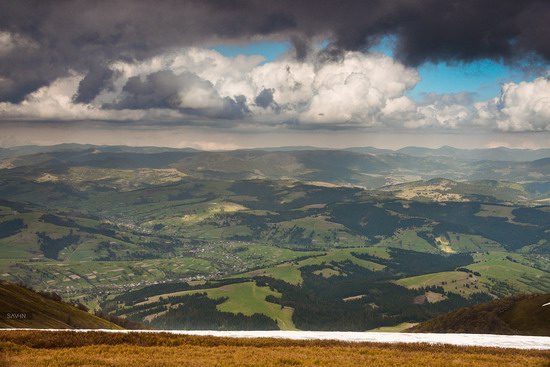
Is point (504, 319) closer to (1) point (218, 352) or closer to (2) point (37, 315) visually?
(1) point (218, 352)

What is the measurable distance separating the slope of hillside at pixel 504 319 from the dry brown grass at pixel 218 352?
6249 cm

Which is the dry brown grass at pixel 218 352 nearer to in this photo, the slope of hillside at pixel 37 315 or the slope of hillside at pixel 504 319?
the slope of hillside at pixel 37 315

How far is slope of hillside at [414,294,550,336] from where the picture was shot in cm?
10856

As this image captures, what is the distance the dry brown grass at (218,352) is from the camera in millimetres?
41781

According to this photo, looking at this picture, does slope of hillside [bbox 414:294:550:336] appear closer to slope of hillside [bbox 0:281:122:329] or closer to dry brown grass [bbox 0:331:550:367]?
dry brown grass [bbox 0:331:550:367]

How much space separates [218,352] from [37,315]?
323 ft

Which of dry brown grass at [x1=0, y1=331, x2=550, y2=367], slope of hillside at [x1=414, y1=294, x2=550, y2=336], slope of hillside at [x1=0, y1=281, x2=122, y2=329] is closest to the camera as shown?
dry brown grass at [x1=0, y1=331, x2=550, y2=367]

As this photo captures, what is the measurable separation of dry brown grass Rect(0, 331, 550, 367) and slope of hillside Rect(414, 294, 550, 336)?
205 feet

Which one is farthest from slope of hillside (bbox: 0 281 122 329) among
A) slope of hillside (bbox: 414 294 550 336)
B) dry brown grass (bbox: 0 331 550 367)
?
slope of hillside (bbox: 414 294 550 336)

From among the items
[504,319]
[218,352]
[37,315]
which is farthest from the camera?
[37,315]

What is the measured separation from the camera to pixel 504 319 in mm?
123750

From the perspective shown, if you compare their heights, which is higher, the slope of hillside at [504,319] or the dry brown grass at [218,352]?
the dry brown grass at [218,352]

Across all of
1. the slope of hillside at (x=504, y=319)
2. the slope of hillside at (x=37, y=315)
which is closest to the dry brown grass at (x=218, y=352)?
the slope of hillside at (x=37, y=315)

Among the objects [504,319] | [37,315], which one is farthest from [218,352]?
[504,319]
